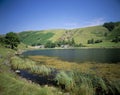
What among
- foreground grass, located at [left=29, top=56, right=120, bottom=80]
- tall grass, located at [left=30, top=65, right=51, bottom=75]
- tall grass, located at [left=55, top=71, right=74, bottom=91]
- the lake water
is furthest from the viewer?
the lake water

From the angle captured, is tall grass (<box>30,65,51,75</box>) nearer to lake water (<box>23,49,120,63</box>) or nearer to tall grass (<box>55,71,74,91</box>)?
tall grass (<box>55,71,74,91</box>)

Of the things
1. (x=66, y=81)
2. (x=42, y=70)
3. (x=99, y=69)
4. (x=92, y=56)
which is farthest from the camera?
(x=92, y=56)

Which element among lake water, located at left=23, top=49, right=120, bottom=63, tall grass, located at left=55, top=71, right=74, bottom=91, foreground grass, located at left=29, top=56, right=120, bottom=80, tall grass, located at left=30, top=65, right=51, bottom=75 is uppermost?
tall grass, located at left=55, top=71, right=74, bottom=91

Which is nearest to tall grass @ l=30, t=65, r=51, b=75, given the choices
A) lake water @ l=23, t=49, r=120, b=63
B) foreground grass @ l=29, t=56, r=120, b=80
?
foreground grass @ l=29, t=56, r=120, b=80

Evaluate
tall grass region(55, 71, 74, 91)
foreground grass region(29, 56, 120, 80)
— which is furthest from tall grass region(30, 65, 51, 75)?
tall grass region(55, 71, 74, 91)

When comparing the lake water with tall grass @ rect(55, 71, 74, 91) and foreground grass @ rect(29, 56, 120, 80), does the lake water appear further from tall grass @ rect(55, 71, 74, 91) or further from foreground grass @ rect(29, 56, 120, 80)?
tall grass @ rect(55, 71, 74, 91)

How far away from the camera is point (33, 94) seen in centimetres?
1116

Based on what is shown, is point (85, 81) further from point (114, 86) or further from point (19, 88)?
point (19, 88)

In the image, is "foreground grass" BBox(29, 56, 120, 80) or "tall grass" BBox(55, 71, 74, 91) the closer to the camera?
"tall grass" BBox(55, 71, 74, 91)

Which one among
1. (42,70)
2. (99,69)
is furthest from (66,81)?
(99,69)

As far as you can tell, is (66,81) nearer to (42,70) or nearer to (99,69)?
(42,70)

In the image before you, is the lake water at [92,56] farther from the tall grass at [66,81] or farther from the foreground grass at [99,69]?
the tall grass at [66,81]

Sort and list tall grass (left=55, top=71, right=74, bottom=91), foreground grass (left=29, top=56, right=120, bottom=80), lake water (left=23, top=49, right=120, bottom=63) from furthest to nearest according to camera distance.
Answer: lake water (left=23, top=49, right=120, bottom=63) → foreground grass (left=29, top=56, right=120, bottom=80) → tall grass (left=55, top=71, right=74, bottom=91)

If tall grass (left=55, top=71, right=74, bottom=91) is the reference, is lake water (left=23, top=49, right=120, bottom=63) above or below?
below
